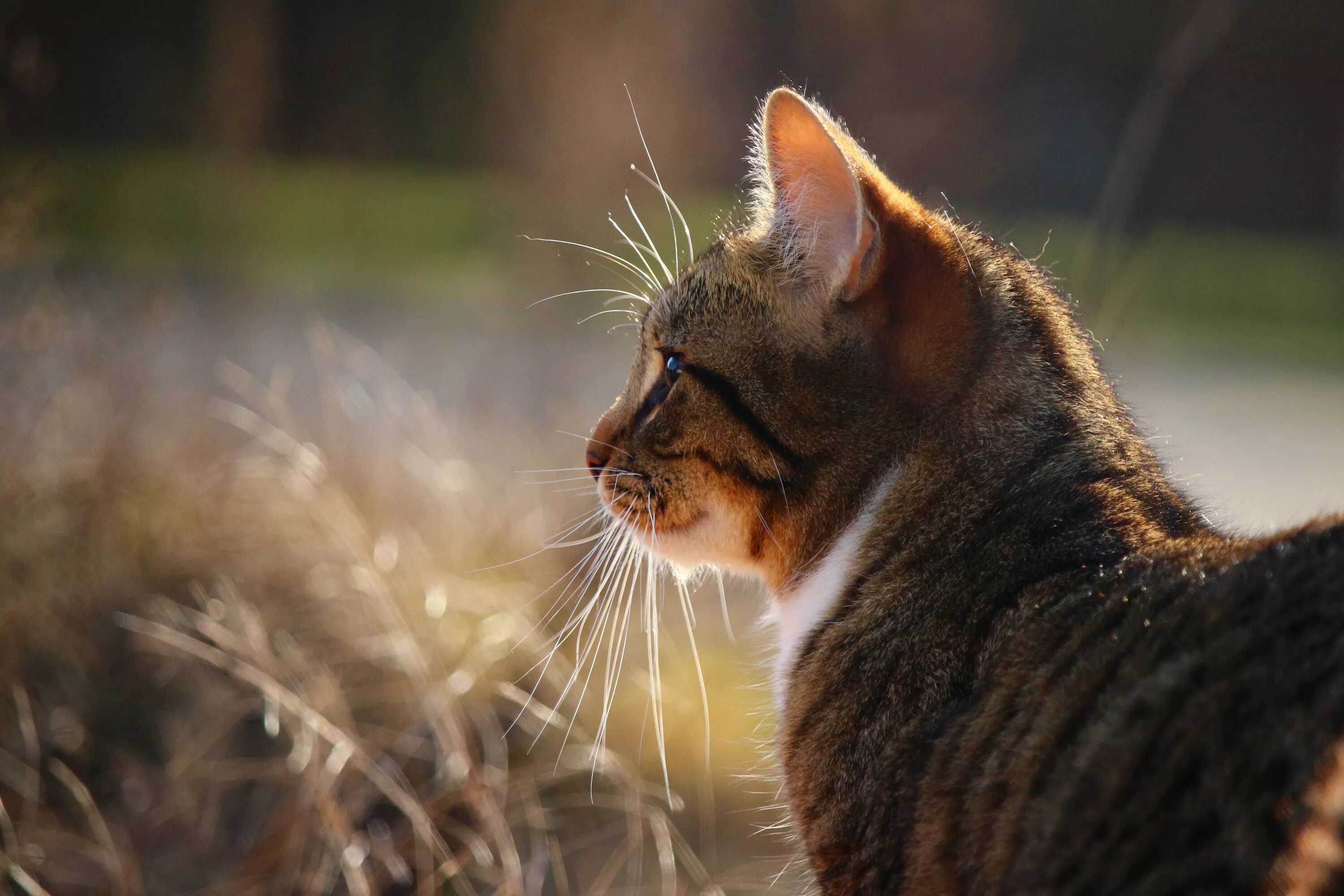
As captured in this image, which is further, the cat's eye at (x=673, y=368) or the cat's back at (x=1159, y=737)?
the cat's eye at (x=673, y=368)

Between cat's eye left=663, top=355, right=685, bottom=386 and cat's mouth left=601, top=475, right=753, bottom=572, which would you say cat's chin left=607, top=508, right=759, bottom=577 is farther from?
cat's eye left=663, top=355, right=685, bottom=386

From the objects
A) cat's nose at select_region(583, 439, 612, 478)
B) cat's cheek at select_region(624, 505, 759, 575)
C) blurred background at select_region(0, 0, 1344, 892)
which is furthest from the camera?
blurred background at select_region(0, 0, 1344, 892)

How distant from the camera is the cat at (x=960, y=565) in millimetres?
1226

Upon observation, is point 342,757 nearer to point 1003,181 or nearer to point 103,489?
point 103,489

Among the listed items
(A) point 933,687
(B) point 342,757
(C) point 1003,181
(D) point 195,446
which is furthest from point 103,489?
(C) point 1003,181

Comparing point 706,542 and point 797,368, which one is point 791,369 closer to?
point 797,368

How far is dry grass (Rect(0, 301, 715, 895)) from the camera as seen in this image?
2379mm

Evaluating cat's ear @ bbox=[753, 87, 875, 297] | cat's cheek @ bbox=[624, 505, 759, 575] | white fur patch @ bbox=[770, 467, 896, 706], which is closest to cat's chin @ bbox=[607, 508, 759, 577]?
cat's cheek @ bbox=[624, 505, 759, 575]

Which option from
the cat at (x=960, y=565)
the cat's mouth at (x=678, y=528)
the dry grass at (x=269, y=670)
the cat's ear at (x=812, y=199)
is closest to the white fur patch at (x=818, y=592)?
the cat at (x=960, y=565)

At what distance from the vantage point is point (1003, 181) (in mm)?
6625

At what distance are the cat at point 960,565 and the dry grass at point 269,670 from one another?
61cm

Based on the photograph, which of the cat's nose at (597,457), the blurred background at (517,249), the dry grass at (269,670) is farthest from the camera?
the blurred background at (517,249)

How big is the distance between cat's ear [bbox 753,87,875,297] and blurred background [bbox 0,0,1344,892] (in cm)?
46

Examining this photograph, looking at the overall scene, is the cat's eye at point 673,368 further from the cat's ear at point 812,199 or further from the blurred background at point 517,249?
the blurred background at point 517,249
